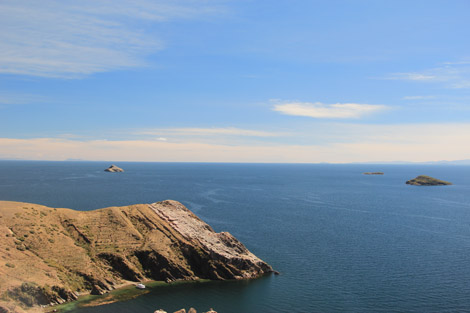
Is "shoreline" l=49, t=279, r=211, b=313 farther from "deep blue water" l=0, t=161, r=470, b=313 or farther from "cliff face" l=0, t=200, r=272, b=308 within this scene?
"deep blue water" l=0, t=161, r=470, b=313

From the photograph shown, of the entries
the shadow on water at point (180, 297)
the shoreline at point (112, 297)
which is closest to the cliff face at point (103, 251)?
the shoreline at point (112, 297)

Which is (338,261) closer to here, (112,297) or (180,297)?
(180,297)

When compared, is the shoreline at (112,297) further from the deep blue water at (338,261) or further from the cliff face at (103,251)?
the deep blue water at (338,261)

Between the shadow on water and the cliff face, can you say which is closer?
the shadow on water

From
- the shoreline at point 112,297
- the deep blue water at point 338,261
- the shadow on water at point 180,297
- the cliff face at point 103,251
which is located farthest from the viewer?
the deep blue water at point 338,261

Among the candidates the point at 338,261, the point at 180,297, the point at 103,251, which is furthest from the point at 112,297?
the point at 338,261

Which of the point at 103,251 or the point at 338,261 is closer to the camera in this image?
the point at 103,251

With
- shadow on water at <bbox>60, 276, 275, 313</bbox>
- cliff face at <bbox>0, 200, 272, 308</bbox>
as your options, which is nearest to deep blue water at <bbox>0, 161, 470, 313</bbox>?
shadow on water at <bbox>60, 276, 275, 313</bbox>

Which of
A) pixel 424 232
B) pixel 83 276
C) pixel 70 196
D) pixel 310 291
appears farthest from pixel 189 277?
pixel 70 196
